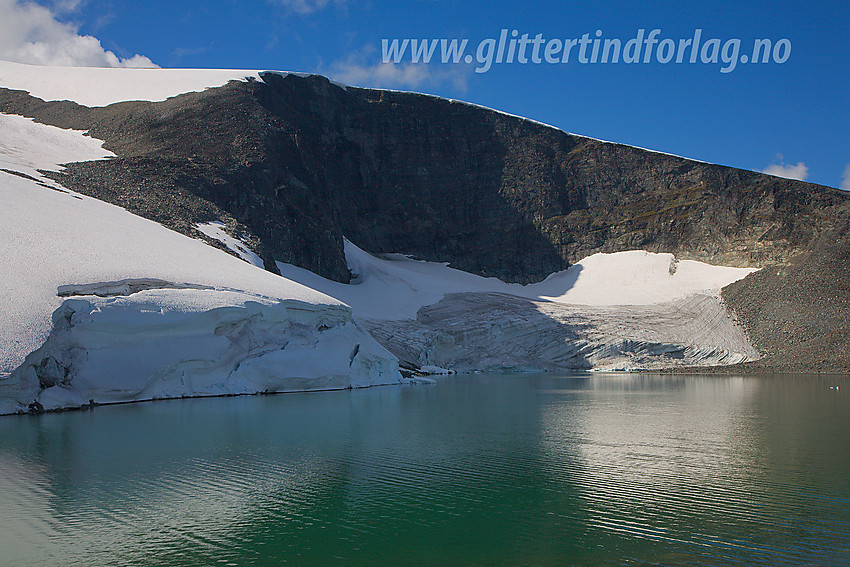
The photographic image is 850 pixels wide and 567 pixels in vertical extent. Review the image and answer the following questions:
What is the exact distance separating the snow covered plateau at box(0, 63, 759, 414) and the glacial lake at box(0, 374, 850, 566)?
78.5 inches

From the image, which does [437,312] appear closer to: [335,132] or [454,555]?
[335,132]

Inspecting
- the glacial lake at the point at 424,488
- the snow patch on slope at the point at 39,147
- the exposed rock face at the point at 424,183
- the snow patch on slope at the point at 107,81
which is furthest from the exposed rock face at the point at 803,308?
the snow patch on slope at the point at 39,147

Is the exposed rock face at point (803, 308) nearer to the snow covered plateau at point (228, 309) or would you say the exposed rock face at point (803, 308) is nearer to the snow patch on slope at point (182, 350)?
the snow covered plateau at point (228, 309)

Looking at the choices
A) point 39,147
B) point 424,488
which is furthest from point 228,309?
point 39,147

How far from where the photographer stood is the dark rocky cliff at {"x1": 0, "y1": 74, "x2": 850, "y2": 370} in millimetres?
35688

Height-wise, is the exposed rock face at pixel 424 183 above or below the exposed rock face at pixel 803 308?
above

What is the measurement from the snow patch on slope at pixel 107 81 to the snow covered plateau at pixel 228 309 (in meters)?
0.18

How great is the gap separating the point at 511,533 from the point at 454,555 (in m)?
0.85

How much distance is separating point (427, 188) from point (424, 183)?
44cm

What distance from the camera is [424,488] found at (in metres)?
8.86

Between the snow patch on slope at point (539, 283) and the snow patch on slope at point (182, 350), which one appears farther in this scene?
the snow patch on slope at point (539, 283)

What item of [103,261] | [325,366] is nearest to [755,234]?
[325,366]

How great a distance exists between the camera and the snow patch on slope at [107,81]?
139ft

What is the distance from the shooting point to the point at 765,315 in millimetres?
35688
